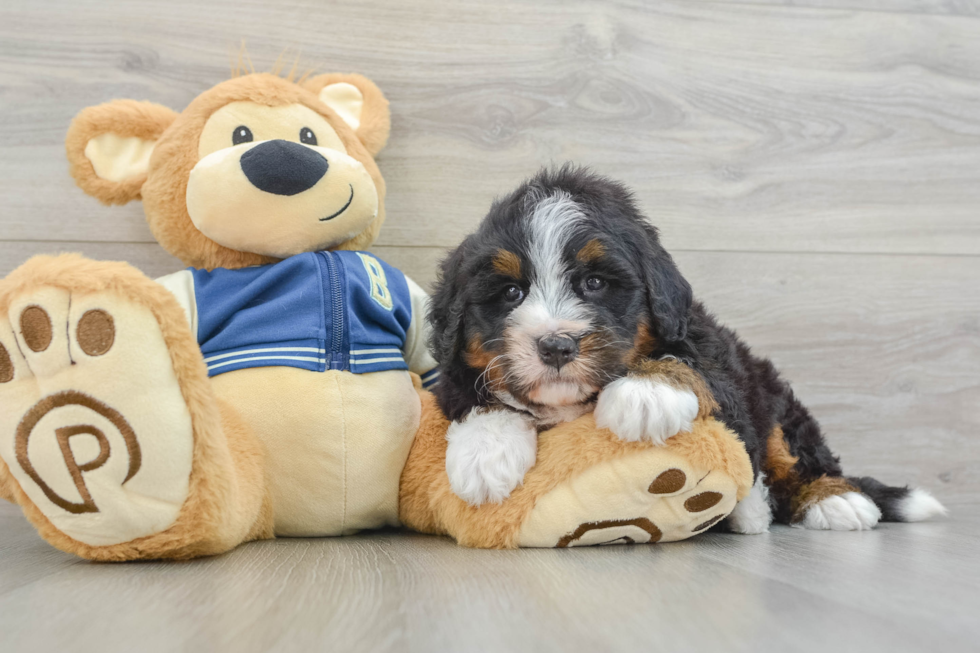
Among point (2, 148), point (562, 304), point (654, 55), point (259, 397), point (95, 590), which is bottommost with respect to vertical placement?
point (95, 590)

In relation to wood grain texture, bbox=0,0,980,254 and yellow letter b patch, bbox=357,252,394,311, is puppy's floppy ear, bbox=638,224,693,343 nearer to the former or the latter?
yellow letter b patch, bbox=357,252,394,311

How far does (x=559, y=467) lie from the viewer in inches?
55.8

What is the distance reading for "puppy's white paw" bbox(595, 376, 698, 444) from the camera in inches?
52.2

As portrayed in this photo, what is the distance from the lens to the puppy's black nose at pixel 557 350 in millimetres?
1325

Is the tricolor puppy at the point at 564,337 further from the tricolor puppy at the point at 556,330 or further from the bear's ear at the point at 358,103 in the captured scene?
the bear's ear at the point at 358,103

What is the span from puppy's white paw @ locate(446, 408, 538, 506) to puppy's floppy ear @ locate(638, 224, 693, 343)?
1.16 ft

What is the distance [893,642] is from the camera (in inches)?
34.5

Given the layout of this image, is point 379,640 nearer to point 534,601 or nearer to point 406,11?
point 534,601

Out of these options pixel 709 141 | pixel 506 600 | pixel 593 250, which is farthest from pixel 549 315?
pixel 709 141

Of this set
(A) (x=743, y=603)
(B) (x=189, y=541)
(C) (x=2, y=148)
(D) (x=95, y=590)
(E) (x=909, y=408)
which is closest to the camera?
(A) (x=743, y=603)

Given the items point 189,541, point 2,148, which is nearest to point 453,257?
point 189,541

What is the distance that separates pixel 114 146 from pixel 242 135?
1.21 feet

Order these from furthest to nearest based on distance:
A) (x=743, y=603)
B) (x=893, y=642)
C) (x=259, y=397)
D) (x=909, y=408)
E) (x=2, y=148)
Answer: (x=909, y=408), (x=2, y=148), (x=259, y=397), (x=743, y=603), (x=893, y=642)

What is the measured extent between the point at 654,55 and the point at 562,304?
54.0 inches
